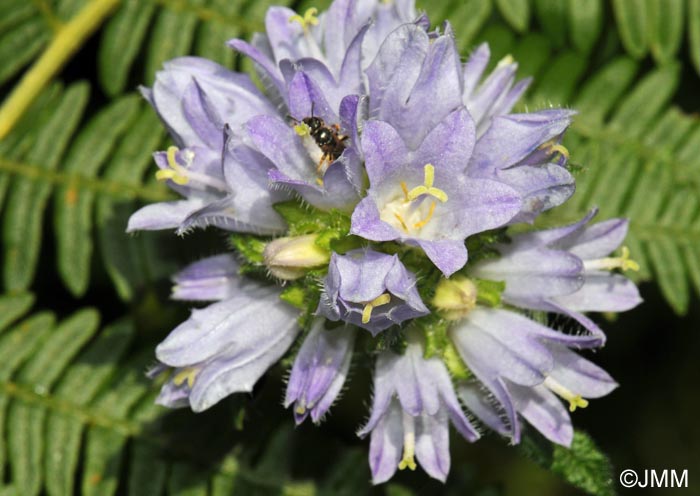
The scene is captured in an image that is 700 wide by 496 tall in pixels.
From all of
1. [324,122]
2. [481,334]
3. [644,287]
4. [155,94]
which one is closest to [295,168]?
[324,122]

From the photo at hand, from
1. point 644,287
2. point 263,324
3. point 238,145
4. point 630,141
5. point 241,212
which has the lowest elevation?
point 644,287

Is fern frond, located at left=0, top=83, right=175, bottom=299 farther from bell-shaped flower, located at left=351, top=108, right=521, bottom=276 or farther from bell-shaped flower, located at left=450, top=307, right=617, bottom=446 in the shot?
bell-shaped flower, located at left=450, top=307, right=617, bottom=446

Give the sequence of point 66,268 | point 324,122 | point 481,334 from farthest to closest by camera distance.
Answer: point 66,268 → point 481,334 → point 324,122

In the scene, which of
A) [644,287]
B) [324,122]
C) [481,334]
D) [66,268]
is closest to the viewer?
[324,122]

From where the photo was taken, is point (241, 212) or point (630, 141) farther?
point (630, 141)

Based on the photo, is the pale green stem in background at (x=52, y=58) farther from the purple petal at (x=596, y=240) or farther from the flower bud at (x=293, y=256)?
the purple petal at (x=596, y=240)

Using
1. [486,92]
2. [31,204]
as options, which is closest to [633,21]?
[486,92]

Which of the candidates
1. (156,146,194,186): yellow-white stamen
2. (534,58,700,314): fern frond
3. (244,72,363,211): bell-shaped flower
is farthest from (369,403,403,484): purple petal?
(534,58,700,314): fern frond

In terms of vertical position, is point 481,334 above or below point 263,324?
below

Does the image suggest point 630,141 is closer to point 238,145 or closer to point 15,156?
point 238,145
